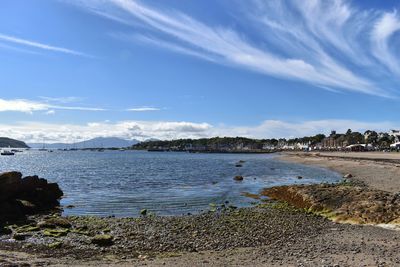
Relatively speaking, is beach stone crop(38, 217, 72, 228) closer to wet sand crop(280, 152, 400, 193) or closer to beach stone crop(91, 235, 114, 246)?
beach stone crop(91, 235, 114, 246)

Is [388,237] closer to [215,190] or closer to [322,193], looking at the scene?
[322,193]

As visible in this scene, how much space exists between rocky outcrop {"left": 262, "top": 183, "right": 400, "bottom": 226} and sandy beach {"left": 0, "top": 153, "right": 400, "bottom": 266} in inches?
52.7

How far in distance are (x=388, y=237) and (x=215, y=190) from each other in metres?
28.1

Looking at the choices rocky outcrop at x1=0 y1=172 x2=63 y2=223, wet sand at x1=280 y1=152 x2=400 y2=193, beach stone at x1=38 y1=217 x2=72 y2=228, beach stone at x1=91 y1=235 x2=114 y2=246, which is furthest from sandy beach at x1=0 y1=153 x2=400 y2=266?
wet sand at x1=280 y1=152 x2=400 y2=193

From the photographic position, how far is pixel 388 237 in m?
19.2

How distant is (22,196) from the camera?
110 feet

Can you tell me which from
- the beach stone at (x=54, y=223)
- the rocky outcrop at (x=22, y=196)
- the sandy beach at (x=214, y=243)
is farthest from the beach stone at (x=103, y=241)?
the rocky outcrop at (x=22, y=196)

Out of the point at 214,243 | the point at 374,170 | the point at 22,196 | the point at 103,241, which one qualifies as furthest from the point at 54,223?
the point at 374,170

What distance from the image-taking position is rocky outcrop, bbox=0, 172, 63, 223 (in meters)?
28.0

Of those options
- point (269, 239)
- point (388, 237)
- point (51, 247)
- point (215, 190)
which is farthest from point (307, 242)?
point (215, 190)

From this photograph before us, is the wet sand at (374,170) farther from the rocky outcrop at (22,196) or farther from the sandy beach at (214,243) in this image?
the rocky outcrop at (22,196)

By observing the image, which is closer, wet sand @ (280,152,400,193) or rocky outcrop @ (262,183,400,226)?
rocky outcrop @ (262,183,400,226)

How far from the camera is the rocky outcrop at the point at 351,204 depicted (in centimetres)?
2391

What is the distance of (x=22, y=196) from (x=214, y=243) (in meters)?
21.1
